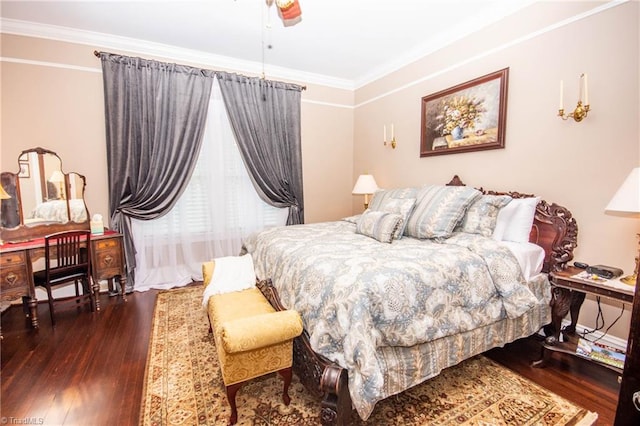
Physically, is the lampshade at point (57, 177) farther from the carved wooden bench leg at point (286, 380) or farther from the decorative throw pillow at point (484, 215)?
the decorative throw pillow at point (484, 215)

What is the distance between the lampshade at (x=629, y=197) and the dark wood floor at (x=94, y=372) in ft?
3.67

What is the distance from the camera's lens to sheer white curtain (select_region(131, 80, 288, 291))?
140 inches

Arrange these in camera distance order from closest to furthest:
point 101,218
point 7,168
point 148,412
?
point 148,412 < point 7,168 < point 101,218

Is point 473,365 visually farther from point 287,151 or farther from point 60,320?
point 60,320

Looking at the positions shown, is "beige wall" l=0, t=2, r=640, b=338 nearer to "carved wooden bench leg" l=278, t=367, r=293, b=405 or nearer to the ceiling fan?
the ceiling fan

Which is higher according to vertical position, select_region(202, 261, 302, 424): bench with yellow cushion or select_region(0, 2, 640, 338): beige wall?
→ select_region(0, 2, 640, 338): beige wall

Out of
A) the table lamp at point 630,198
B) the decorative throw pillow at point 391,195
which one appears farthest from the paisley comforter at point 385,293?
the decorative throw pillow at point 391,195

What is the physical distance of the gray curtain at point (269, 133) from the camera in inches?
150

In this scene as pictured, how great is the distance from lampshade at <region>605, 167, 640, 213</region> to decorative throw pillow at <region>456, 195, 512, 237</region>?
0.71 meters

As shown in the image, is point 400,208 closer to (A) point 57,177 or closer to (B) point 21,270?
(B) point 21,270

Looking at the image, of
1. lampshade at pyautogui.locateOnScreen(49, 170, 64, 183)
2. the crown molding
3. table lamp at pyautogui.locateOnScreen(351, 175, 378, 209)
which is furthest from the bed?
the crown molding

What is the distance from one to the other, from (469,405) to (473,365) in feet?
1.37

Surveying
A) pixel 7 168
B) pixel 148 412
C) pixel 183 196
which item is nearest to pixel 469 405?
pixel 148 412

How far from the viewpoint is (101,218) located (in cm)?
313
